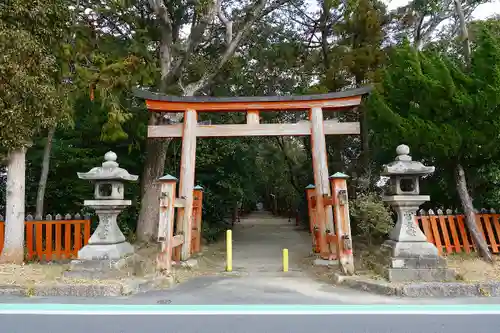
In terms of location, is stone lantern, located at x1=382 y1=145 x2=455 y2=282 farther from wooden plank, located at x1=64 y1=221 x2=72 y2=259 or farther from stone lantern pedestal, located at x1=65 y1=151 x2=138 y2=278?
wooden plank, located at x1=64 y1=221 x2=72 y2=259

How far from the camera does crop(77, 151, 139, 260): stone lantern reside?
712cm

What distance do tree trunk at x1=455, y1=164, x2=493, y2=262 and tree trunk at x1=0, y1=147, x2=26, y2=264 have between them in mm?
10714

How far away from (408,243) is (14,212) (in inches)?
341

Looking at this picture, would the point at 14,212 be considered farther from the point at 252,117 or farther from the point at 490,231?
the point at 490,231

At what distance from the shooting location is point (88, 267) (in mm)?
6914

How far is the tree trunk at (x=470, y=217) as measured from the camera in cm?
847

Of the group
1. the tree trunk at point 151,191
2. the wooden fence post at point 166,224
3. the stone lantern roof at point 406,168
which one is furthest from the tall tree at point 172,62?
the stone lantern roof at point 406,168

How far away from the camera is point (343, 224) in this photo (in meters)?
7.26

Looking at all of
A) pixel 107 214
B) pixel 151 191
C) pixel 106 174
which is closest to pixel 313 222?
pixel 151 191

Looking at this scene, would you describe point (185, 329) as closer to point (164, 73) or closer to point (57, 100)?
point (57, 100)

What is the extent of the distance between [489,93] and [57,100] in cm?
998

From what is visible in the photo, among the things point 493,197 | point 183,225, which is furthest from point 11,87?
point 493,197

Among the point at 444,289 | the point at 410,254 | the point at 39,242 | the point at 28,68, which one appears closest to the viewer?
the point at 444,289

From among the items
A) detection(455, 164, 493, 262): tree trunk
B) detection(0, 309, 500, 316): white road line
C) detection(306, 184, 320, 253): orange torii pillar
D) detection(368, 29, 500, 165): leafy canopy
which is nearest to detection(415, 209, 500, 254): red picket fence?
detection(455, 164, 493, 262): tree trunk
